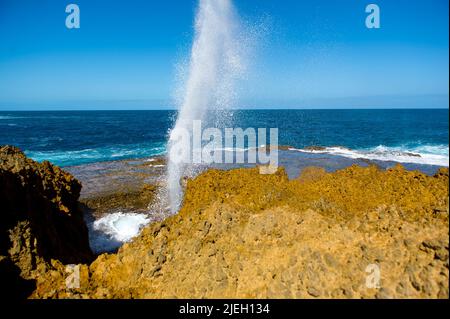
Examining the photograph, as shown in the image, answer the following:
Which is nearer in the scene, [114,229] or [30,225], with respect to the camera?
[30,225]

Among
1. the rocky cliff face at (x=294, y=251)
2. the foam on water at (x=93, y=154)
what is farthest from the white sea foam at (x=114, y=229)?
the foam on water at (x=93, y=154)

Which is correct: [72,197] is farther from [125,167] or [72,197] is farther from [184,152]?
[184,152]

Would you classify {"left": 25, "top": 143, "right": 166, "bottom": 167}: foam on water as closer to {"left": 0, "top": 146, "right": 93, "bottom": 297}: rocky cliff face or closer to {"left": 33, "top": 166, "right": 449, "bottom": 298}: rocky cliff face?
{"left": 0, "top": 146, "right": 93, "bottom": 297}: rocky cliff face

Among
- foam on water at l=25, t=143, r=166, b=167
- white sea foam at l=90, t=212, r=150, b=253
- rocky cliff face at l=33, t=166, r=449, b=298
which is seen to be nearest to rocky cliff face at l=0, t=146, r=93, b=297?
rocky cliff face at l=33, t=166, r=449, b=298

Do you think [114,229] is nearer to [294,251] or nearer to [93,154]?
[294,251]

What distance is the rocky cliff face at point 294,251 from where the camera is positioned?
170 inches

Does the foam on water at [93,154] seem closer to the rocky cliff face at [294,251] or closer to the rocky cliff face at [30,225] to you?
the rocky cliff face at [30,225]

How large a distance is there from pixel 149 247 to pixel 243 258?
1816mm

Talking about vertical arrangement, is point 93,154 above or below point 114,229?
above

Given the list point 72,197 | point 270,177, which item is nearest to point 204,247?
point 270,177

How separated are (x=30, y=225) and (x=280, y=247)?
18.3 feet

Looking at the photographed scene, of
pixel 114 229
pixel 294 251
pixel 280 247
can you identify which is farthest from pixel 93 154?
pixel 294 251

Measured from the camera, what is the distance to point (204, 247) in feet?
18.7

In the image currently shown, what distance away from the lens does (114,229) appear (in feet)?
66.0
